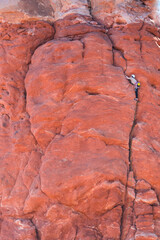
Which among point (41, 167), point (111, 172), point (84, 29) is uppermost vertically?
point (84, 29)

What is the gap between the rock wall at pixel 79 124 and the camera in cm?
559

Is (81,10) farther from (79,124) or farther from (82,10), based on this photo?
(79,124)

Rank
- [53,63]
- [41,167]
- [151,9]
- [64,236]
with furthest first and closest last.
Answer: [151,9], [53,63], [41,167], [64,236]

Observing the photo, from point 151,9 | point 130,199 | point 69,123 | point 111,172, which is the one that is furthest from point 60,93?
point 151,9

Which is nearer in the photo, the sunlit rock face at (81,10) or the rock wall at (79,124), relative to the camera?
the rock wall at (79,124)

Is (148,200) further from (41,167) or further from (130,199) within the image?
(41,167)

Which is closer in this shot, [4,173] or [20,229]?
[20,229]

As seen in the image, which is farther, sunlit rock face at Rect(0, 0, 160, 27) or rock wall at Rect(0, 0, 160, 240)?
sunlit rock face at Rect(0, 0, 160, 27)

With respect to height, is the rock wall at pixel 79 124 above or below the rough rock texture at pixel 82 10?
below

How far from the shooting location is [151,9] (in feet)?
30.1

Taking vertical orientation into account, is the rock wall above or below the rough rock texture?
below

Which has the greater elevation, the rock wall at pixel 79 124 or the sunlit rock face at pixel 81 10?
the sunlit rock face at pixel 81 10

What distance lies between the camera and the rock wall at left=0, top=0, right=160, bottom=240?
18.3ft

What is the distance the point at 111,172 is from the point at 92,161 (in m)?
0.49
